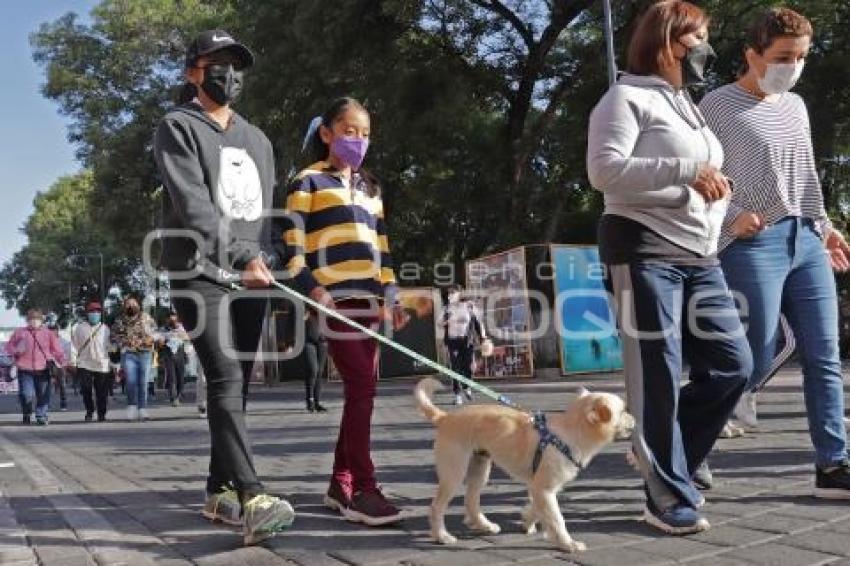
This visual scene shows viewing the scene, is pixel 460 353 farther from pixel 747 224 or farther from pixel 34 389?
pixel 747 224

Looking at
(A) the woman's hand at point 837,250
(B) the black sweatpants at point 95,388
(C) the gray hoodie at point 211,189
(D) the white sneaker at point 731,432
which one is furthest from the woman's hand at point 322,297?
(B) the black sweatpants at point 95,388

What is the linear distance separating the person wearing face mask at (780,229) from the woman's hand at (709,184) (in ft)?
2.03

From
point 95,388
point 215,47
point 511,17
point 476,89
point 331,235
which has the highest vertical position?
point 511,17

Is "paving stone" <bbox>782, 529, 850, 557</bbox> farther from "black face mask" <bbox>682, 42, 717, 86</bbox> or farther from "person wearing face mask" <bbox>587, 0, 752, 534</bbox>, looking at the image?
"black face mask" <bbox>682, 42, 717, 86</bbox>

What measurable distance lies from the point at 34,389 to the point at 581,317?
1051 centimetres

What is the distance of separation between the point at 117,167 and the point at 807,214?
34957 mm

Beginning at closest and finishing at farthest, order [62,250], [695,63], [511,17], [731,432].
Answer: [695,63] → [731,432] → [511,17] → [62,250]

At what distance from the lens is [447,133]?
26.5 metres

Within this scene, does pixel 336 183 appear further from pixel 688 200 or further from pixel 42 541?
pixel 42 541

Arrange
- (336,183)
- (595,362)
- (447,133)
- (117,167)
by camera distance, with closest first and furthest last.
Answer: (336,183)
(595,362)
(447,133)
(117,167)

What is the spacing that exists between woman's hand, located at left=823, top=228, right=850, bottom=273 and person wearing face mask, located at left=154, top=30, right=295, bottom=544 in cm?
288

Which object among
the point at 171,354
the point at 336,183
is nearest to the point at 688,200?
the point at 336,183

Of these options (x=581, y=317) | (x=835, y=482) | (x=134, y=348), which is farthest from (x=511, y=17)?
(x=835, y=482)

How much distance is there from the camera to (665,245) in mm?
3848
